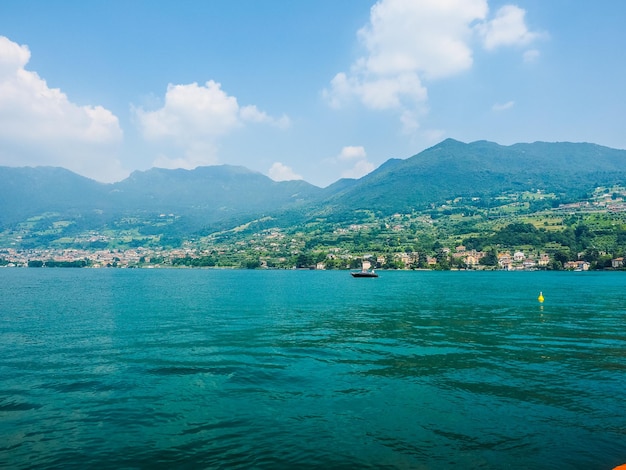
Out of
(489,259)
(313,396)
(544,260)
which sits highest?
(489,259)

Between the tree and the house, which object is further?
the tree

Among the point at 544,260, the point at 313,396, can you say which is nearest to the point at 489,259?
the point at 544,260

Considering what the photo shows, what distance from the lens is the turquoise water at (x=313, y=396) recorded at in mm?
10836

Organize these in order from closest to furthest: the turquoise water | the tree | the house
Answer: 1. the turquoise water
2. the house
3. the tree

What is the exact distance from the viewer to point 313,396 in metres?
15.4

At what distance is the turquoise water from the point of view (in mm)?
10836

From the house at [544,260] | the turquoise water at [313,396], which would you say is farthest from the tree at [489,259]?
the turquoise water at [313,396]

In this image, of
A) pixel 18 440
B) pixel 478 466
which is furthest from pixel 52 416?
pixel 478 466

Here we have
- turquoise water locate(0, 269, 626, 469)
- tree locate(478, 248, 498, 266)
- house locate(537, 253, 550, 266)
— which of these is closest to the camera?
turquoise water locate(0, 269, 626, 469)

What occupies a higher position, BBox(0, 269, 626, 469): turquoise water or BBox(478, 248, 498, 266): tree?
BBox(478, 248, 498, 266): tree

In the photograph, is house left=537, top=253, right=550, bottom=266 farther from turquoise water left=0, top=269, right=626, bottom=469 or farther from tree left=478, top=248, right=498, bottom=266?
turquoise water left=0, top=269, right=626, bottom=469

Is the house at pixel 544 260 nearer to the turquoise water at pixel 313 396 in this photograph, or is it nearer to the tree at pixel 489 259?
the tree at pixel 489 259

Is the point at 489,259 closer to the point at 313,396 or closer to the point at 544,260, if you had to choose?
the point at 544,260

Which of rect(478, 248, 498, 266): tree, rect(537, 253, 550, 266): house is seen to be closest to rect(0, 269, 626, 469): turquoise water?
rect(537, 253, 550, 266): house
